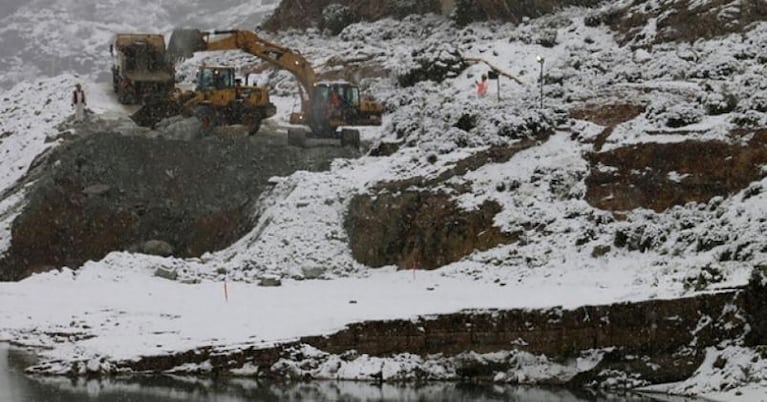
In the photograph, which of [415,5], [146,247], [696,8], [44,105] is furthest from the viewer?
[415,5]

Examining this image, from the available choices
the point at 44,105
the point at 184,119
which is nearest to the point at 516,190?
the point at 184,119

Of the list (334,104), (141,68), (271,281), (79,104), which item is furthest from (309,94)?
(271,281)

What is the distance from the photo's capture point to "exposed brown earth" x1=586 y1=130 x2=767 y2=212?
27.5 meters

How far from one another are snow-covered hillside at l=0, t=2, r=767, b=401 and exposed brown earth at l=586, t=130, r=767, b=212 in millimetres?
295

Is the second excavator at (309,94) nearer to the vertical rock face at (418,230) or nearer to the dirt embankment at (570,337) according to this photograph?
the vertical rock face at (418,230)

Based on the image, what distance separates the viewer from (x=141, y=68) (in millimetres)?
42312

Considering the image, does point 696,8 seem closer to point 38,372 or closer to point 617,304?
point 617,304

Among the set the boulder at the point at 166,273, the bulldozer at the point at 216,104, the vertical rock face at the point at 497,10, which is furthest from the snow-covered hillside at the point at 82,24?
the boulder at the point at 166,273

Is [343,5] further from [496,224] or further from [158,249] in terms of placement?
[496,224]

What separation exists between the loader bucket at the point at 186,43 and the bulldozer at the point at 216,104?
1585 millimetres

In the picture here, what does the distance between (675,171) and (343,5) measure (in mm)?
26309

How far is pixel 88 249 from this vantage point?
1238 inches

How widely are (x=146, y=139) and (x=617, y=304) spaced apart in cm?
1667

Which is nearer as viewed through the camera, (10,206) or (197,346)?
(197,346)
